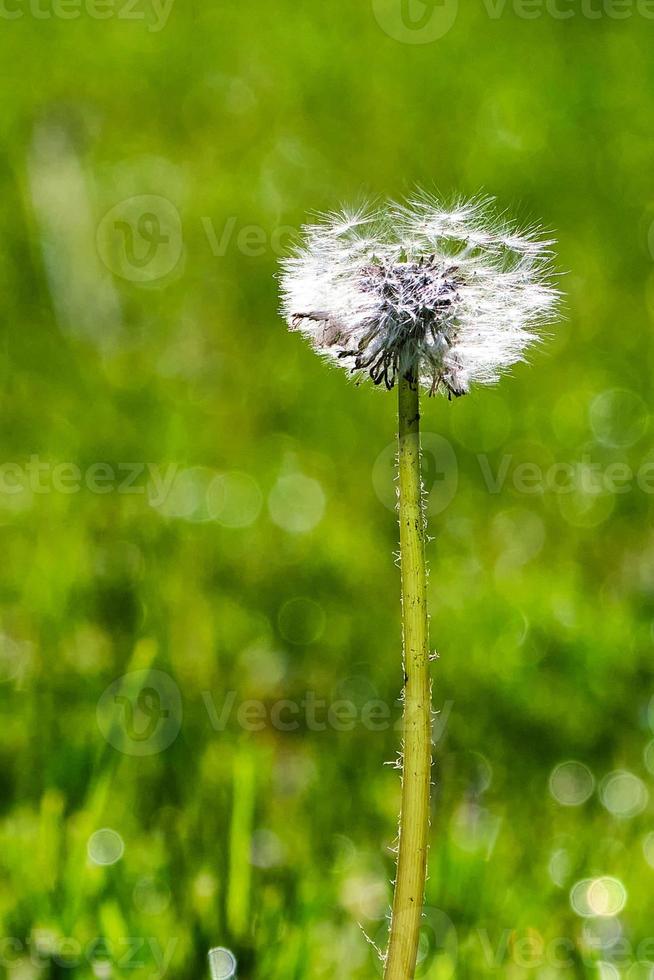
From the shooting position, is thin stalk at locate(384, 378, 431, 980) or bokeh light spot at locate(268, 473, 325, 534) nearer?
thin stalk at locate(384, 378, 431, 980)

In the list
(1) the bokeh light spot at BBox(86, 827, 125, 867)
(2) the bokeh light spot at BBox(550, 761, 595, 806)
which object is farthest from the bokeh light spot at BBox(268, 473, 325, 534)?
(1) the bokeh light spot at BBox(86, 827, 125, 867)

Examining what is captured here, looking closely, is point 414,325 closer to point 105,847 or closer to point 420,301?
point 420,301

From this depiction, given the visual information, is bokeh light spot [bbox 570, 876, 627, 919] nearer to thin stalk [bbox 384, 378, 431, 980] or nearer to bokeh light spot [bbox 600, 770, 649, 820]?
bokeh light spot [bbox 600, 770, 649, 820]

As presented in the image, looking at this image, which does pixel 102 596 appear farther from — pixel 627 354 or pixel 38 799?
pixel 627 354

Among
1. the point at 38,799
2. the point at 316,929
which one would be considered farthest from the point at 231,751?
the point at 316,929

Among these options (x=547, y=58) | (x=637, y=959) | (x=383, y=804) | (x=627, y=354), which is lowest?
(x=637, y=959)

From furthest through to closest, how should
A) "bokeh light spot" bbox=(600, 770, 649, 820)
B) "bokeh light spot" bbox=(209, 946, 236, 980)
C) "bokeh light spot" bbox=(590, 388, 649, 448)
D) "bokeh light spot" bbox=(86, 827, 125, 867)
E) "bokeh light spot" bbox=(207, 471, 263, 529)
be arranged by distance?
"bokeh light spot" bbox=(590, 388, 649, 448)
"bokeh light spot" bbox=(207, 471, 263, 529)
"bokeh light spot" bbox=(600, 770, 649, 820)
"bokeh light spot" bbox=(86, 827, 125, 867)
"bokeh light spot" bbox=(209, 946, 236, 980)

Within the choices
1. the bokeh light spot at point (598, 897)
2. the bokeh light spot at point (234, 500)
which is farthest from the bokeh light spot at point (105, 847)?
the bokeh light spot at point (234, 500)

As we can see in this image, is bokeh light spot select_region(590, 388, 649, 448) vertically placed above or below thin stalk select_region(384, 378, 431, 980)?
above

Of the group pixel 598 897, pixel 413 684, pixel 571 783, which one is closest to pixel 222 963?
pixel 598 897
